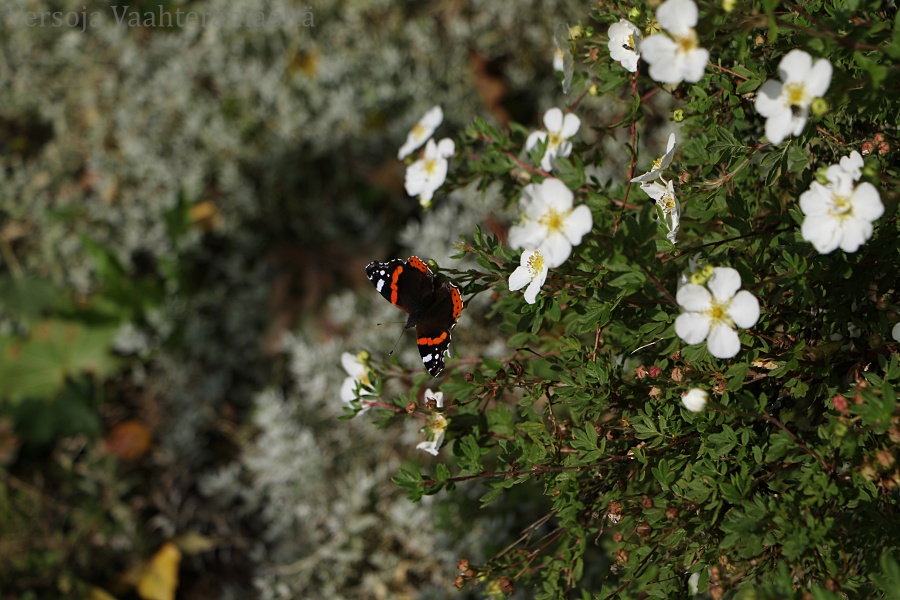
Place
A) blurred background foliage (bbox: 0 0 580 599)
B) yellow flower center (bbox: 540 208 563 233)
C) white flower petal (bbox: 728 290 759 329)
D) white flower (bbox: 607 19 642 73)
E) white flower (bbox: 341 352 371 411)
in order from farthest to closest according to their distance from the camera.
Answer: blurred background foliage (bbox: 0 0 580 599) → white flower (bbox: 341 352 371 411) → white flower (bbox: 607 19 642 73) → yellow flower center (bbox: 540 208 563 233) → white flower petal (bbox: 728 290 759 329)

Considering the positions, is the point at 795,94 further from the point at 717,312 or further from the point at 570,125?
the point at 570,125

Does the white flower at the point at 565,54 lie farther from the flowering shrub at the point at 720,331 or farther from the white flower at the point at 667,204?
the white flower at the point at 667,204

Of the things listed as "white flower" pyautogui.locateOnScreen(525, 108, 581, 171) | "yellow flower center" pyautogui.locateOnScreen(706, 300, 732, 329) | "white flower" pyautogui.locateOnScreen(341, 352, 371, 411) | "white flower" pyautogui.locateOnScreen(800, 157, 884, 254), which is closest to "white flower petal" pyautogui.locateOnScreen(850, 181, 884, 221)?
"white flower" pyautogui.locateOnScreen(800, 157, 884, 254)

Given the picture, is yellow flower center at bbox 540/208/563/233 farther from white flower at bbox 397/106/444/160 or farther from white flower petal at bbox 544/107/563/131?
white flower at bbox 397/106/444/160

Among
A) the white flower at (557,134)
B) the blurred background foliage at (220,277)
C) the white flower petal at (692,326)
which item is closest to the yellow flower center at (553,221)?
the white flower petal at (692,326)

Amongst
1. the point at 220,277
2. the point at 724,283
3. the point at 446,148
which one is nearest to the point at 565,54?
the point at 446,148

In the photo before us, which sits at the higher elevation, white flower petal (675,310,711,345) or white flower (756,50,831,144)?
white flower (756,50,831,144)
